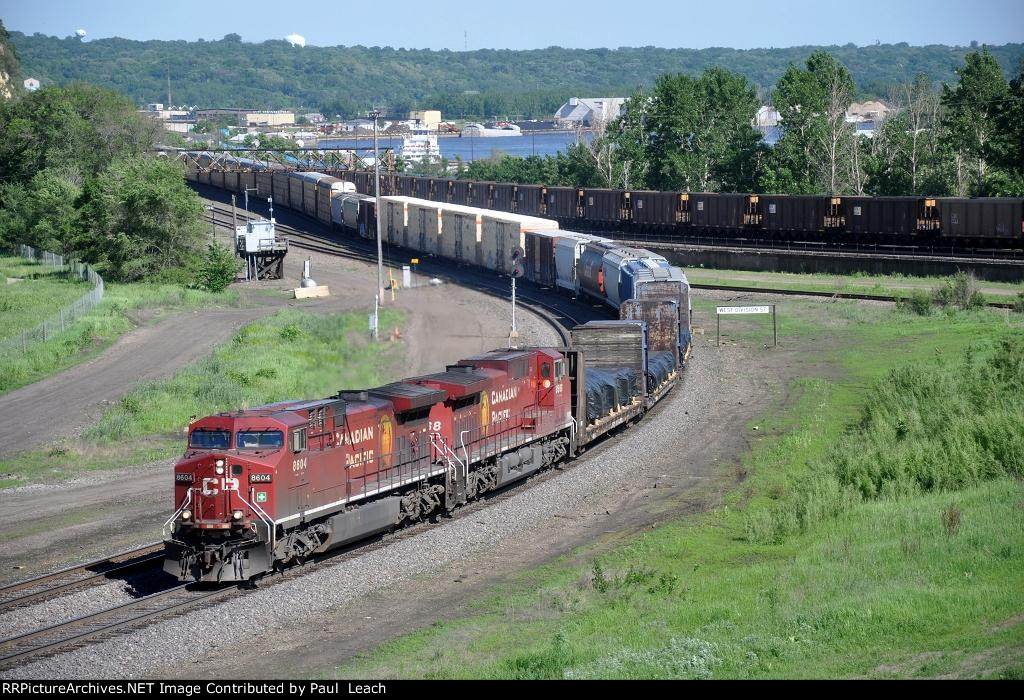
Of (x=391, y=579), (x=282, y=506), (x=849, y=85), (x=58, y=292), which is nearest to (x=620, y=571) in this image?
(x=391, y=579)

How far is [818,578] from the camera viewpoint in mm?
19125

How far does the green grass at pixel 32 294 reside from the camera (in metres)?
56.3

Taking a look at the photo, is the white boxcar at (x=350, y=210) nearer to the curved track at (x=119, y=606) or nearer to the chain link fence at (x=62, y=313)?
the chain link fence at (x=62, y=313)

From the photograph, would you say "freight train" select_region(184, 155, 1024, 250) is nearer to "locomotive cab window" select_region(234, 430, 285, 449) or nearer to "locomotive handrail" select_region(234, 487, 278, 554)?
"locomotive cab window" select_region(234, 430, 285, 449)

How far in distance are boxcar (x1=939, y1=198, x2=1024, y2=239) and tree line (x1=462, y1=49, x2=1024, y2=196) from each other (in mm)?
12103

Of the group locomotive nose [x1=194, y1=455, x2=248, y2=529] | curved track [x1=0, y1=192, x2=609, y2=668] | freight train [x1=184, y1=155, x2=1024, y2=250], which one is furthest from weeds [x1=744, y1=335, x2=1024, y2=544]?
freight train [x1=184, y1=155, x2=1024, y2=250]

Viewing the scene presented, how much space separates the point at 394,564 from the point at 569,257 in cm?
4171

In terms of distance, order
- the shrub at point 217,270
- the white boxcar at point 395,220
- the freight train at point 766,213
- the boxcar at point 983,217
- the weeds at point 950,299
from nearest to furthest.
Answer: the weeds at point 950,299, the boxcar at point 983,217, the shrub at point 217,270, the freight train at point 766,213, the white boxcar at point 395,220

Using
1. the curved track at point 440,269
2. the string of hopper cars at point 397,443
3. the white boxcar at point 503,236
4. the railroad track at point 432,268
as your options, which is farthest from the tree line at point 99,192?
the string of hopper cars at point 397,443

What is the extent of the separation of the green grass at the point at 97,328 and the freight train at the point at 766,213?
119ft

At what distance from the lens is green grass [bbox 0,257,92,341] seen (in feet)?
185

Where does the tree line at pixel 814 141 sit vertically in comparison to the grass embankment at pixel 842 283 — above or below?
above

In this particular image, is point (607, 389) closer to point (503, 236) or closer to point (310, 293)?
point (310, 293)

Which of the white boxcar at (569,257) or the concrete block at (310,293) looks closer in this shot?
the white boxcar at (569,257)
